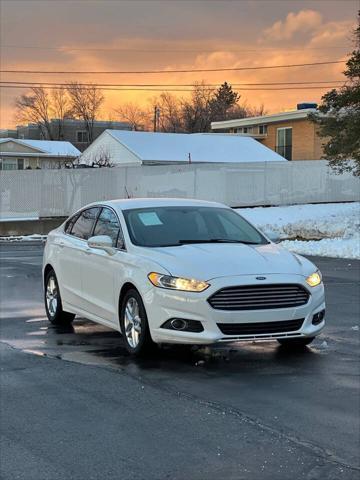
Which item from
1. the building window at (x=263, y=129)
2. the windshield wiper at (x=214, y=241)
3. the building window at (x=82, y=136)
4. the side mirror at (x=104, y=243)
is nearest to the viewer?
the windshield wiper at (x=214, y=241)

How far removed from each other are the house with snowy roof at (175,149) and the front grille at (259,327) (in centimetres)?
3363

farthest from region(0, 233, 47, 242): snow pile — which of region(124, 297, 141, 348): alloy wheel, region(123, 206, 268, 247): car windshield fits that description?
region(124, 297, 141, 348): alloy wheel

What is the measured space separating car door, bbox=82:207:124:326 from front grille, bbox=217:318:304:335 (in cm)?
149

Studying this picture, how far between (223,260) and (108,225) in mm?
1904

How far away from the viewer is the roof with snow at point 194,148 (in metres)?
40.9

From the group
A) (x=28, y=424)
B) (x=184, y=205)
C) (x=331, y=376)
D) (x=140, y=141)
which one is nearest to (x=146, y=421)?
(x=28, y=424)

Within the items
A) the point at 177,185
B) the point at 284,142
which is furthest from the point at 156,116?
the point at 177,185

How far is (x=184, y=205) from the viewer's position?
8047 mm

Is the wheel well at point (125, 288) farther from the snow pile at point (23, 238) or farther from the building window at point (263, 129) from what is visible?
the building window at point (263, 129)

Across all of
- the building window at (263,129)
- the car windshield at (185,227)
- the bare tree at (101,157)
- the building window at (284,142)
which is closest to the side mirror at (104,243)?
the car windshield at (185,227)

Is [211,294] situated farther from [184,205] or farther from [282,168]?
[282,168]

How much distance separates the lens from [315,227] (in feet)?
77.8

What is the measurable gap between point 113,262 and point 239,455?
344cm

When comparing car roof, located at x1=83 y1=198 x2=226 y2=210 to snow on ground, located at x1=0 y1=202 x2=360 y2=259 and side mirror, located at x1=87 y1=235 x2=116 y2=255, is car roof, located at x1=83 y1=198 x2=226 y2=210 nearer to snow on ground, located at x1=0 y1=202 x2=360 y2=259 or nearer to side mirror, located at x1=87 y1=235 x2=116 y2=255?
side mirror, located at x1=87 y1=235 x2=116 y2=255
